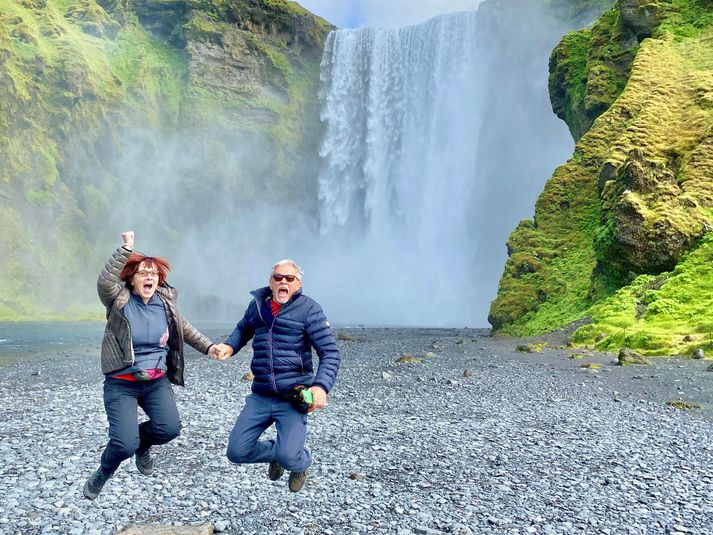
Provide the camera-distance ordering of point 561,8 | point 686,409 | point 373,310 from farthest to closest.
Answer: point 373,310 → point 561,8 → point 686,409

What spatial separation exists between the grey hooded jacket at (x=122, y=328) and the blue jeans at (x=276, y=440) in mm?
871

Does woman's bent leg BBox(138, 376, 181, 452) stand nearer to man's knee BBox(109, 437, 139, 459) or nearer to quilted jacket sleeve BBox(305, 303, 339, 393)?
man's knee BBox(109, 437, 139, 459)

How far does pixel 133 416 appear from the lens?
5789 mm

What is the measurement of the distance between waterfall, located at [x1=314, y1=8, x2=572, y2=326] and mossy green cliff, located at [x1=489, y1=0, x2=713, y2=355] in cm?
2649

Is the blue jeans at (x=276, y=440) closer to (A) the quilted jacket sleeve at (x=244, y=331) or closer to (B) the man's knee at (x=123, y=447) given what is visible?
(A) the quilted jacket sleeve at (x=244, y=331)

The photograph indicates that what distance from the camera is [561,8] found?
62969 mm

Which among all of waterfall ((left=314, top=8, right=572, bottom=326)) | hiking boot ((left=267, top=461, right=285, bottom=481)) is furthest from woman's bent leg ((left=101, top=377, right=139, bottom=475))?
waterfall ((left=314, top=8, right=572, bottom=326))

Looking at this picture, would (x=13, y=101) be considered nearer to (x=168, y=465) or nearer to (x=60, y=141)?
(x=60, y=141)

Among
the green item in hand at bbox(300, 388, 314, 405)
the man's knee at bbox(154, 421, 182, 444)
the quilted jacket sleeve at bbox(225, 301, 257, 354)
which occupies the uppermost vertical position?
the quilted jacket sleeve at bbox(225, 301, 257, 354)

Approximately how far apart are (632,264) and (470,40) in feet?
164

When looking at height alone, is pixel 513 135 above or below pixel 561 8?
below

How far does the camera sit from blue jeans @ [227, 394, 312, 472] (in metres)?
5.78

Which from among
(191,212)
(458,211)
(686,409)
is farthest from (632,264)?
(191,212)

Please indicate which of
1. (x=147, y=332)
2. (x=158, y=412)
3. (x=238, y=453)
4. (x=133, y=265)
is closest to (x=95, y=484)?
(x=158, y=412)
